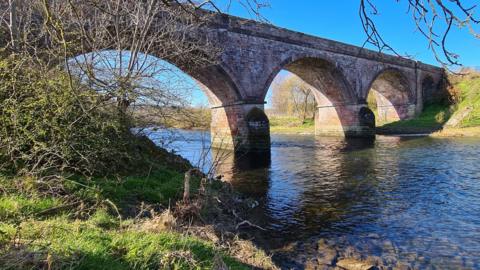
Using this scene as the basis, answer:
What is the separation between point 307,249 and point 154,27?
24.3ft

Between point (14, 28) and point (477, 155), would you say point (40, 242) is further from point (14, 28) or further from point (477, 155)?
point (477, 155)

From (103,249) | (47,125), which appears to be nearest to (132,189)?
(47,125)

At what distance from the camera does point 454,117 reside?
3212cm

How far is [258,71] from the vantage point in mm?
21344

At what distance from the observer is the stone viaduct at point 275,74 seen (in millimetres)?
19875

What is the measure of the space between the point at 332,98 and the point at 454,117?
35.9 ft

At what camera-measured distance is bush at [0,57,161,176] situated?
5652 mm

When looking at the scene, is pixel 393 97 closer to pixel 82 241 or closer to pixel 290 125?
pixel 290 125

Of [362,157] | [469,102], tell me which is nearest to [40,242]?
[362,157]

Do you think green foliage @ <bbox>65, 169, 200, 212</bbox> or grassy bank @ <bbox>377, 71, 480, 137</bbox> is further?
grassy bank @ <bbox>377, 71, 480, 137</bbox>

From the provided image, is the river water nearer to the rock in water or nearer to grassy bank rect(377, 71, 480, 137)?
the rock in water

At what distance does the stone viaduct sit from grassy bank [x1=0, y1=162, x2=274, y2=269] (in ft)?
18.8

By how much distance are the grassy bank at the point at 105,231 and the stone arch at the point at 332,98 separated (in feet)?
70.9

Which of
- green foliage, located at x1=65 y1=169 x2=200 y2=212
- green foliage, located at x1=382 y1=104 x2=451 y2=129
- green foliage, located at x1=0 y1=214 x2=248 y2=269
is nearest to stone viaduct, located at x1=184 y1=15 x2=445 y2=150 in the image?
green foliage, located at x1=382 y1=104 x2=451 y2=129
